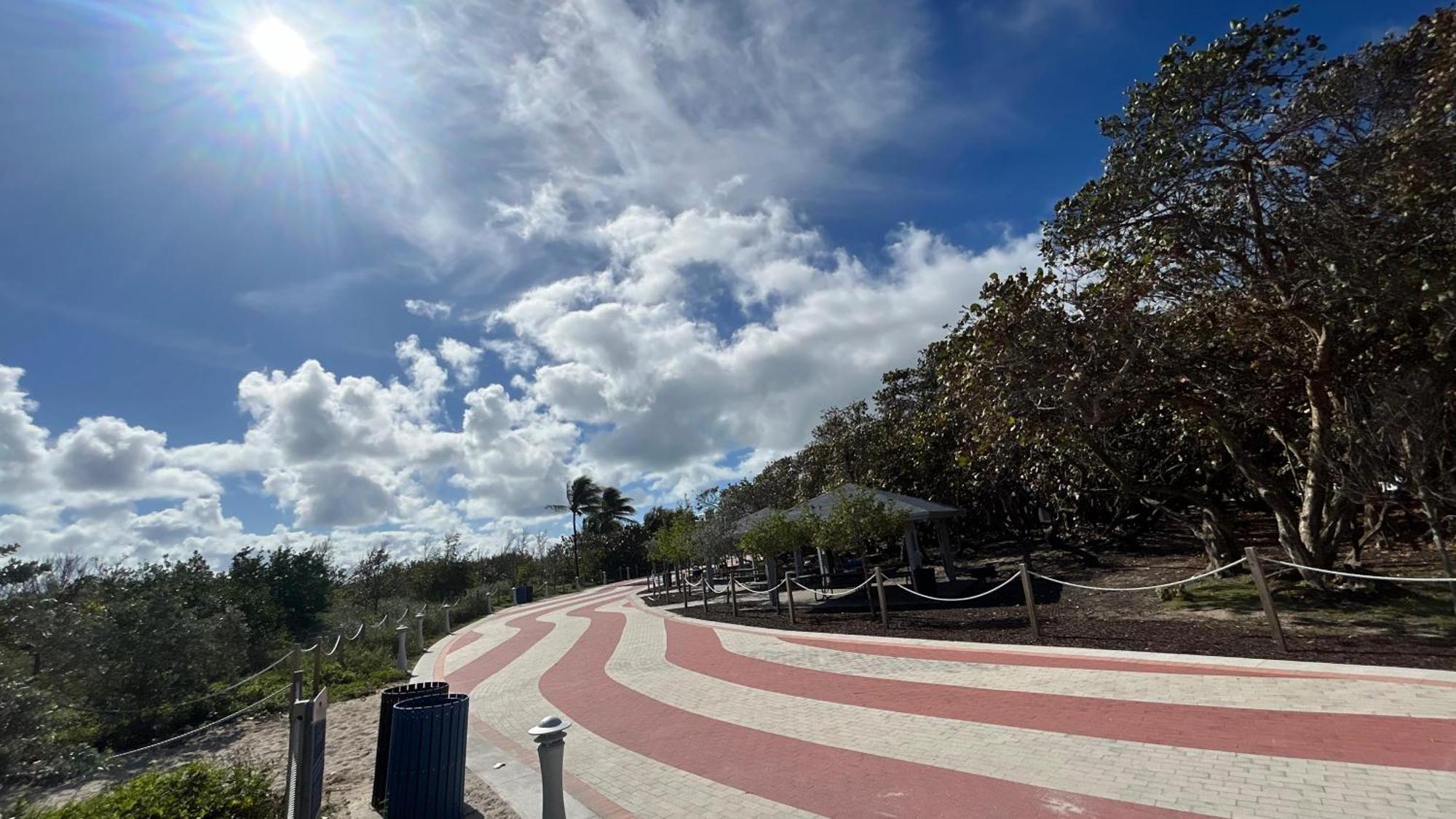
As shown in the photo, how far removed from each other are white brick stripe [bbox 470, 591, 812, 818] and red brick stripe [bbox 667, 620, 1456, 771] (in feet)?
8.90

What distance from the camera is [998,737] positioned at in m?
5.94

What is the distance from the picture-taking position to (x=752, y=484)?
41562mm

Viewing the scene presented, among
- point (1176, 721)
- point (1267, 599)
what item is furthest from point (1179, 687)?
point (1267, 599)

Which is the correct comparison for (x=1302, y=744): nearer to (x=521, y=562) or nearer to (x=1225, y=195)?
(x=1225, y=195)

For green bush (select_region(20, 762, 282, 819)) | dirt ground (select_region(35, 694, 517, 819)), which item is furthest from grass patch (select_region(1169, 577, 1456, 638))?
green bush (select_region(20, 762, 282, 819))

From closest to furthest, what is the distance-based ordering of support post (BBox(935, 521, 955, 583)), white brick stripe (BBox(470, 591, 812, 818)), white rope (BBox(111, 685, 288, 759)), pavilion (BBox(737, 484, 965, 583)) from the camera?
white brick stripe (BBox(470, 591, 812, 818)) → white rope (BBox(111, 685, 288, 759)) → pavilion (BBox(737, 484, 965, 583)) → support post (BBox(935, 521, 955, 583))

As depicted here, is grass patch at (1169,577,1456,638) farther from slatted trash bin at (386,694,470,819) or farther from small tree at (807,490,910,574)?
slatted trash bin at (386,694,470,819)

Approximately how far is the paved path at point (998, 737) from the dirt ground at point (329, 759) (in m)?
0.73

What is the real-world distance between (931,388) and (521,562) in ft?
105

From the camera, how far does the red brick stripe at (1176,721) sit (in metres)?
4.77

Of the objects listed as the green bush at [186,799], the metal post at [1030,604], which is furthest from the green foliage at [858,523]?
the green bush at [186,799]

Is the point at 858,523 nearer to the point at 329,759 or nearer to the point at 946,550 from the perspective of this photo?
the point at 946,550

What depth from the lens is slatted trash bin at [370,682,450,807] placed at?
5816 mm

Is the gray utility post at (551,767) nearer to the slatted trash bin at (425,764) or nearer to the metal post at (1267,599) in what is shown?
the slatted trash bin at (425,764)
